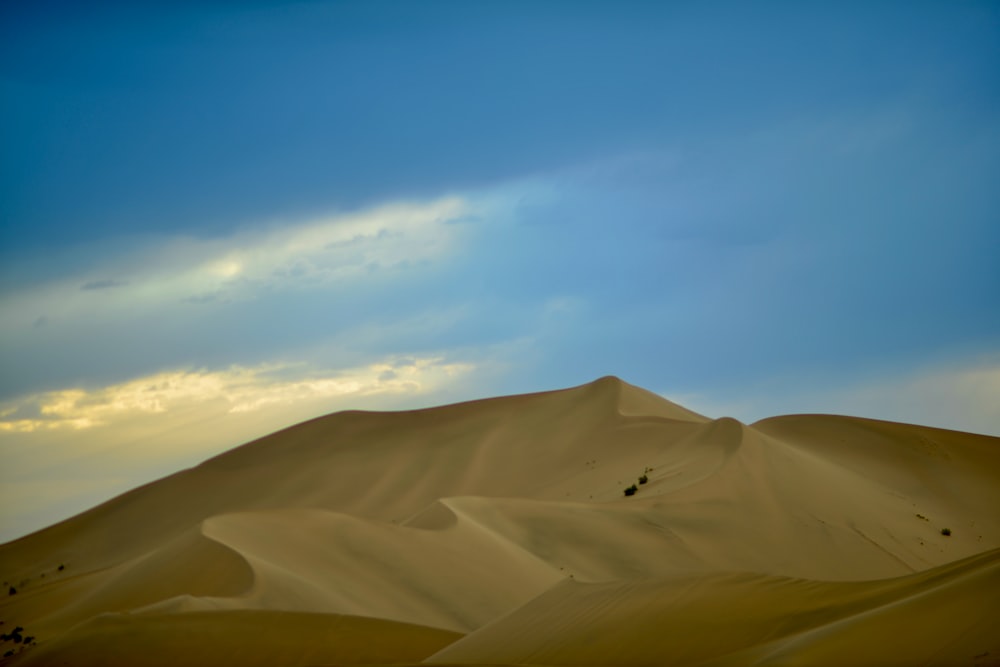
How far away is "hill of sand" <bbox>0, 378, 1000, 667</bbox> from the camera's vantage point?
14.8m

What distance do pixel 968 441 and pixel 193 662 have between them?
1656 inches

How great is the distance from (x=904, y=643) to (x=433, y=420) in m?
46.5

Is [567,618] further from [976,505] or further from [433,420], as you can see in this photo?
[433,420]

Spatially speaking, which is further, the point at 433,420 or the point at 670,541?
the point at 433,420

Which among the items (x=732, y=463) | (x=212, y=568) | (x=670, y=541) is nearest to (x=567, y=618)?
(x=212, y=568)

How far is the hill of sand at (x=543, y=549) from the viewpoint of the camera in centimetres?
1481

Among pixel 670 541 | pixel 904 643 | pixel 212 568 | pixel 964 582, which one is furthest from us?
pixel 670 541

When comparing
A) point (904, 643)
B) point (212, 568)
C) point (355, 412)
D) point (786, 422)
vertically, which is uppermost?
point (355, 412)

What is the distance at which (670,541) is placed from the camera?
108ft

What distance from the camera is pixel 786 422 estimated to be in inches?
2044

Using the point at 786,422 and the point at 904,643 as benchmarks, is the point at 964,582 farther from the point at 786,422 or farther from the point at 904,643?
the point at 786,422

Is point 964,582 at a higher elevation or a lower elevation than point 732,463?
lower

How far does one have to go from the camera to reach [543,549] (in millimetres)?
31969

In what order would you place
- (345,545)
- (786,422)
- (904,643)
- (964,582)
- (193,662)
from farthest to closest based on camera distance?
(786,422)
(345,545)
(193,662)
(964,582)
(904,643)
